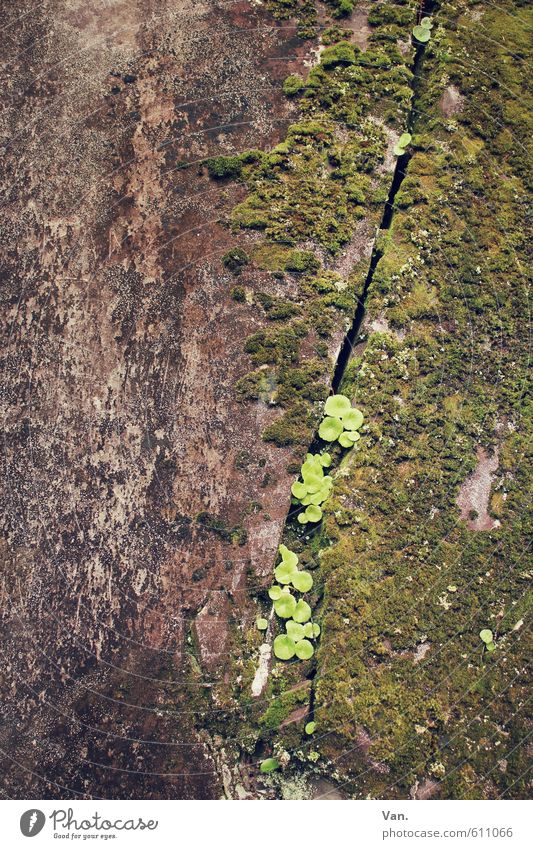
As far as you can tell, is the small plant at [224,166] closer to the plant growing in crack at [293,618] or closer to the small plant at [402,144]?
the small plant at [402,144]

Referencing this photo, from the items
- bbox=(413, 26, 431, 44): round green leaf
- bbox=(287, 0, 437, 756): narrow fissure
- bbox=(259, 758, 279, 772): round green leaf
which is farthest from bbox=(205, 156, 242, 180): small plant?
bbox=(259, 758, 279, 772): round green leaf

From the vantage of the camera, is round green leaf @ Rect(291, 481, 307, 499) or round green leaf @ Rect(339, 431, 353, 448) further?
round green leaf @ Rect(339, 431, 353, 448)

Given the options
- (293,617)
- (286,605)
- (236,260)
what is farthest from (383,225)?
(293,617)

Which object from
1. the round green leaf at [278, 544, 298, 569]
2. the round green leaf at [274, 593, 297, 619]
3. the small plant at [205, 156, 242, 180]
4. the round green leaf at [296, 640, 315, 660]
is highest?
the small plant at [205, 156, 242, 180]

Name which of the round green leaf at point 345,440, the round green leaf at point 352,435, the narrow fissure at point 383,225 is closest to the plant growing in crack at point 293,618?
the narrow fissure at point 383,225

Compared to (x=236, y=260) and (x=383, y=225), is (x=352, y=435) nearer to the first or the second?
(x=236, y=260)

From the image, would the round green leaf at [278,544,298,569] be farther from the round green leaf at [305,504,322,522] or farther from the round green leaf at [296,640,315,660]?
the round green leaf at [296,640,315,660]
